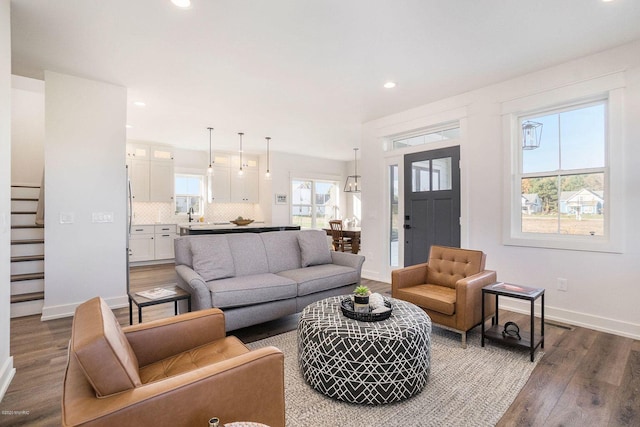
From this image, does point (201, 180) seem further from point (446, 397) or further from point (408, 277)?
point (446, 397)

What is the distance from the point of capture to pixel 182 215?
762cm

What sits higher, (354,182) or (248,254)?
(354,182)

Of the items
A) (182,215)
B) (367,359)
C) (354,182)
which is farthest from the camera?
(354,182)

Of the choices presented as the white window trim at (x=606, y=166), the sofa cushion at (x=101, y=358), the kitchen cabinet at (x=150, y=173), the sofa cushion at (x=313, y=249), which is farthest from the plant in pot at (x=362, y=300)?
the kitchen cabinet at (x=150, y=173)

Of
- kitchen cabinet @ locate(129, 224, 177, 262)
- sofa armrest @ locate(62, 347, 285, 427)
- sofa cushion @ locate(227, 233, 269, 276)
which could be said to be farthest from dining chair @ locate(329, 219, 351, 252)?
sofa armrest @ locate(62, 347, 285, 427)

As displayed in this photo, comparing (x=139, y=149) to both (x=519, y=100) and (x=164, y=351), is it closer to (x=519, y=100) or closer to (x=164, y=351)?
(x=164, y=351)

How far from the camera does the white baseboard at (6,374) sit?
6.78 ft

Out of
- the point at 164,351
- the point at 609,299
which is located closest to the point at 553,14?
the point at 609,299

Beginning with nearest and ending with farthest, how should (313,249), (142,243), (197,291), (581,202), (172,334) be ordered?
1. (172,334)
2. (197,291)
3. (581,202)
4. (313,249)
5. (142,243)

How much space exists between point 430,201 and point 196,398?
4117 millimetres

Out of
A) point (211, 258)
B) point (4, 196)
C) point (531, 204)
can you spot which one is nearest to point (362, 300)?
point (211, 258)

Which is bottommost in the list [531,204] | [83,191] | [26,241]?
[26,241]

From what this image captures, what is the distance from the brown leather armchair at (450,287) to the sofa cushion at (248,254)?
147 centimetres

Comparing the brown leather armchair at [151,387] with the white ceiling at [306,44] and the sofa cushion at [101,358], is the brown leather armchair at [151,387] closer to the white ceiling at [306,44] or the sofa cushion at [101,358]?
the sofa cushion at [101,358]
